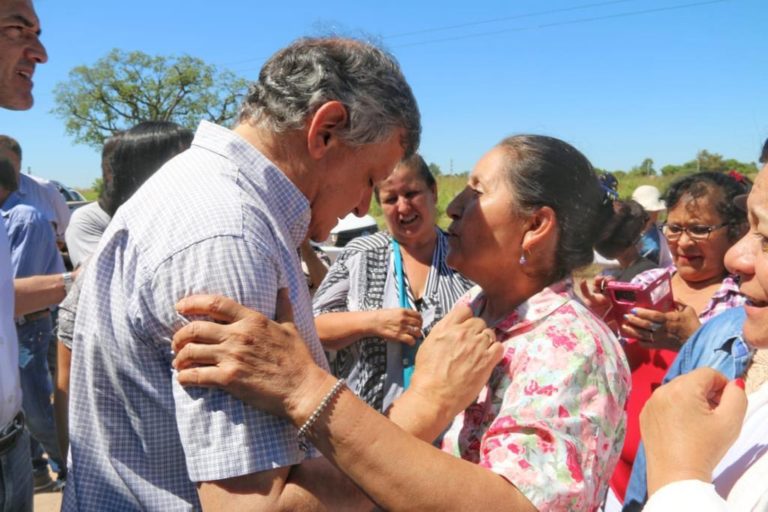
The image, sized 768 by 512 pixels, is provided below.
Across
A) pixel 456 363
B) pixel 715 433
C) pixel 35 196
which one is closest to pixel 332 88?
pixel 456 363

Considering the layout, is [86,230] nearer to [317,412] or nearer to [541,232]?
[541,232]

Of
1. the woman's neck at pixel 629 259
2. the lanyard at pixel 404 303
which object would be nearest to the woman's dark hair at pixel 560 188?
the lanyard at pixel 404 303

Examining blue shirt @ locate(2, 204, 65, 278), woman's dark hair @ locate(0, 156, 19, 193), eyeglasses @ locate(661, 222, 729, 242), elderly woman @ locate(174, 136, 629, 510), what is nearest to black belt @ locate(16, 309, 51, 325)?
blue shirt @ locate(2, 204, 65, 278)

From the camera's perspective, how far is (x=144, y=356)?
1302mm

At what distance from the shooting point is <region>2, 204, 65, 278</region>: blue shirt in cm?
438

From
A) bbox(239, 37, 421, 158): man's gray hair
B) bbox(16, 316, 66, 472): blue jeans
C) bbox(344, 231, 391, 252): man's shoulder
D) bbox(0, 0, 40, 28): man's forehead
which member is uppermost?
bbox(0, 0, 40, 28): man's forehead

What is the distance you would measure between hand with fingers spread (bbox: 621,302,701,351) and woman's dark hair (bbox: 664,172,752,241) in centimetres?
106

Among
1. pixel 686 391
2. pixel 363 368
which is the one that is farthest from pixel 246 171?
pixel 363 368

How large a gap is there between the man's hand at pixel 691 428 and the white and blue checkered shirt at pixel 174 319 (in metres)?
0.75

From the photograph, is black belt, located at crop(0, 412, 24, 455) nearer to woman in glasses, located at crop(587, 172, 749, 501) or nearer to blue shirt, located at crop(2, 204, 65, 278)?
blue shirt, located at crop(2, 204, 65, 278)

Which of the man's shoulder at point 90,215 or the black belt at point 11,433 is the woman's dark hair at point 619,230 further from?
the man's shoulder at point 90,215

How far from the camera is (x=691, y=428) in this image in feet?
4.22

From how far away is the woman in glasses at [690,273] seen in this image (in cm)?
284

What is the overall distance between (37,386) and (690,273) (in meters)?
4.54
